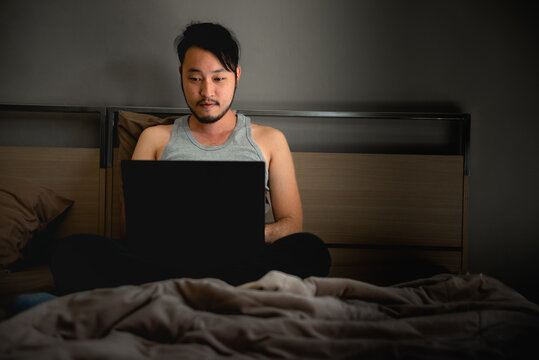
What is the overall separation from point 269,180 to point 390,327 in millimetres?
921

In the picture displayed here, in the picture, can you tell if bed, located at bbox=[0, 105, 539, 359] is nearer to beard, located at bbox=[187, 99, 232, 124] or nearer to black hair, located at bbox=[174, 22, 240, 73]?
beard, located at bbox=[187, 99, 232, 124]

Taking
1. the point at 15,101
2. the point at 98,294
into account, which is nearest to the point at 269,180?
the point at 98,294

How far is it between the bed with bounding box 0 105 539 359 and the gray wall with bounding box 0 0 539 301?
5.7 inches

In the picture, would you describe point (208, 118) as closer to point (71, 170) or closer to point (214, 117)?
point (214, 117)

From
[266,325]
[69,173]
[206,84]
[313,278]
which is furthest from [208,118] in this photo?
[266,325]

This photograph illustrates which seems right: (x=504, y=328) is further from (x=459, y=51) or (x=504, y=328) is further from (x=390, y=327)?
(x=459, y=51)

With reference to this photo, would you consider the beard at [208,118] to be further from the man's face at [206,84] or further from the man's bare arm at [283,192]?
the man's bare arm at [283,192]

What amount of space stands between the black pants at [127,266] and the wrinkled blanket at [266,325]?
22 cm

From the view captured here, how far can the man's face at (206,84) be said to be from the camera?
1.40 metres

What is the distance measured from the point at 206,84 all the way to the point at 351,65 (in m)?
0.83

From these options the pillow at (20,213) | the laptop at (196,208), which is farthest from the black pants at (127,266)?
the pillow at (20,213)

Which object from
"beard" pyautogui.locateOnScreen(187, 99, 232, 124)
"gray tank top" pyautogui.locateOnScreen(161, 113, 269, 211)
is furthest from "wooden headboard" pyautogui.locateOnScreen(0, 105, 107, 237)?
"beard" pyautogui.locateOnScreen(187, 99, 232, 124)

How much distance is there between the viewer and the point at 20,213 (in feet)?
4.46

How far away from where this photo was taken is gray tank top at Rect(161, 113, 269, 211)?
4.68 ft
